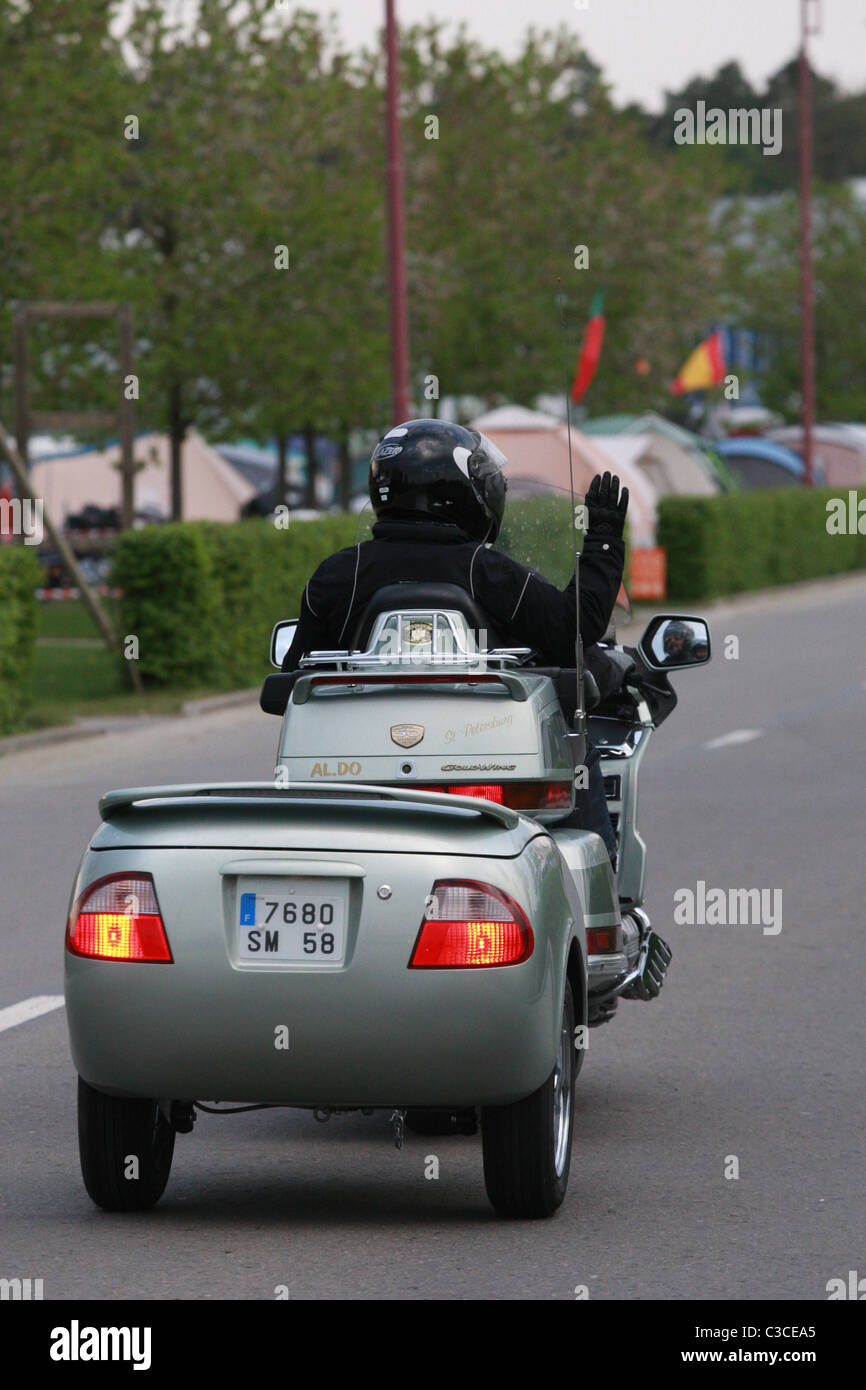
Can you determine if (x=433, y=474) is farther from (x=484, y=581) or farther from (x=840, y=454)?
(x=840, y=454)

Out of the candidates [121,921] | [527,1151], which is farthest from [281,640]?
[527,1151]

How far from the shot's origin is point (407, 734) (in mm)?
6105

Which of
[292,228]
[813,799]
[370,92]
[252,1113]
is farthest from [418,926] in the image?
[370,92]

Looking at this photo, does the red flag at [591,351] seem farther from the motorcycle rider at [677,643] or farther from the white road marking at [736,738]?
the motorcycle rider at [677,643]

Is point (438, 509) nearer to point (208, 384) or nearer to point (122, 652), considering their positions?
point (122, 652)

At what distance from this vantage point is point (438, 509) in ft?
21.4

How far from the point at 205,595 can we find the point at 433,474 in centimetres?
1431

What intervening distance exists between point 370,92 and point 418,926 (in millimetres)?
36944

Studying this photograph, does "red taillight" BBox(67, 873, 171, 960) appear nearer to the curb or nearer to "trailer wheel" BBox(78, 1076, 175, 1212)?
"trailer wheel" BBox(78, 1076, 175, 1212)

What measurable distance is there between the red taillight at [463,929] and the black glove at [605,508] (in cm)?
128

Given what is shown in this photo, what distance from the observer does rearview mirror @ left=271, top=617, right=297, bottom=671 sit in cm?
680

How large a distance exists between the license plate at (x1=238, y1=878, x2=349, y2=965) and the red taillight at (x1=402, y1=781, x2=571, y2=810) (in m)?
0.76

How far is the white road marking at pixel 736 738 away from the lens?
56.9 feet

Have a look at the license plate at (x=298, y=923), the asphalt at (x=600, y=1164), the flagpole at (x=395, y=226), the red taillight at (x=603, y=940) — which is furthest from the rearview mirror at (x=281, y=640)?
the flagpole at (x=395, y=226)
